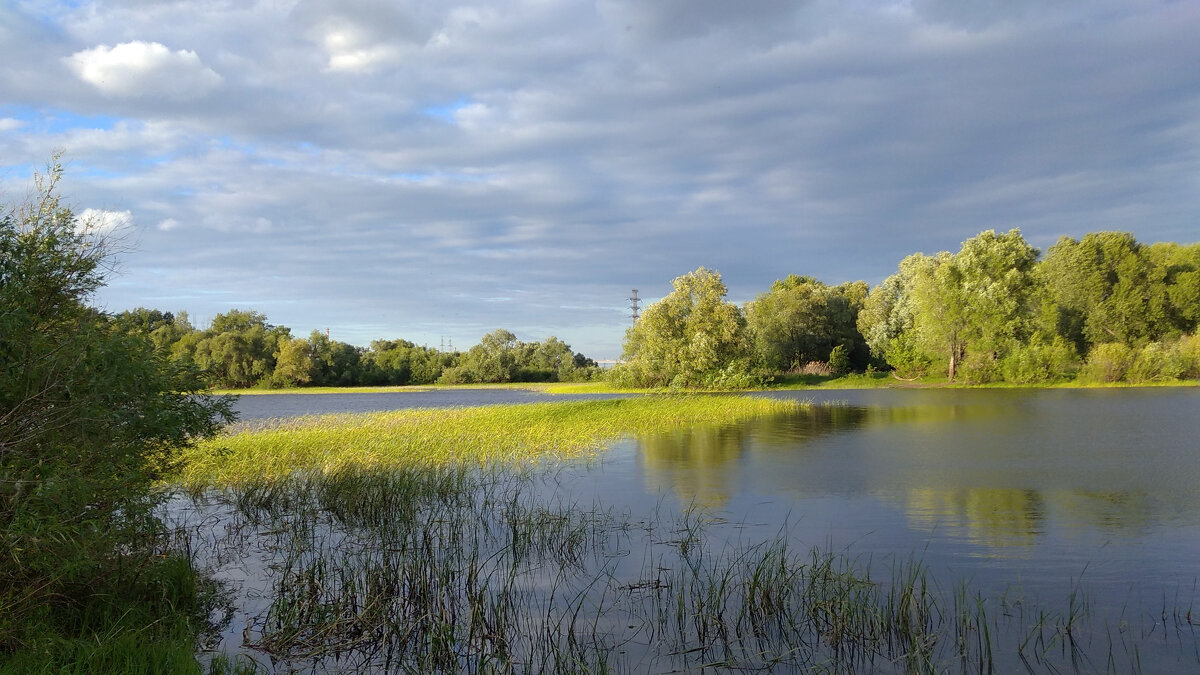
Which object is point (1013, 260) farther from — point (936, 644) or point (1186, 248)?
point (936, 644)

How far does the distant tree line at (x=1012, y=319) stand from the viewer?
2074 inches

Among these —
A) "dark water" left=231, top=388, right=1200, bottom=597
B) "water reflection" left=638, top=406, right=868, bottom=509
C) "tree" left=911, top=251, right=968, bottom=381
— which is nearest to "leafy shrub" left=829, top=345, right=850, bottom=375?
"tree" left=911, top=251, right=968, bottom=381

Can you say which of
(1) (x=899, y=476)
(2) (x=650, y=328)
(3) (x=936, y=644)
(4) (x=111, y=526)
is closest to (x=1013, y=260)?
(2) (x=650, y=328)

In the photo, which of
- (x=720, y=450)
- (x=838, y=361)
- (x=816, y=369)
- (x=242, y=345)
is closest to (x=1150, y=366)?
(x=838, y=361)

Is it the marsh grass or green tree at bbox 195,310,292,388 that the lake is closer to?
the marsh grass

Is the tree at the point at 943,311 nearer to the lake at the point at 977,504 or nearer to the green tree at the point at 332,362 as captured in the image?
the lake at the point at 977,504

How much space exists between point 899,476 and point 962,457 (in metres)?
4.10

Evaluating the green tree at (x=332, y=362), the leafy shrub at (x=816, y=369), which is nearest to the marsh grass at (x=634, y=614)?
the leafy shrub at (x=816, y=369)

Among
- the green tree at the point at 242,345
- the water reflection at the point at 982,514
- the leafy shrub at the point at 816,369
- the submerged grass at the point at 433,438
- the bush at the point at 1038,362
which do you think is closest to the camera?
the water reflection at the point at 982,514

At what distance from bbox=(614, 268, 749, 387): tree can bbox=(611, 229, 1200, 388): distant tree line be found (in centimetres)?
8

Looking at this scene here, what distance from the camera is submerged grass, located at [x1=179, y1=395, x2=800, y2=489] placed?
16766 millimetres

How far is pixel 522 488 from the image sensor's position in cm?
1586

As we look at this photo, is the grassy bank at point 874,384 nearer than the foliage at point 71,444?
No

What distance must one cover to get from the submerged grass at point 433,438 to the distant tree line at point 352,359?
52.7m
